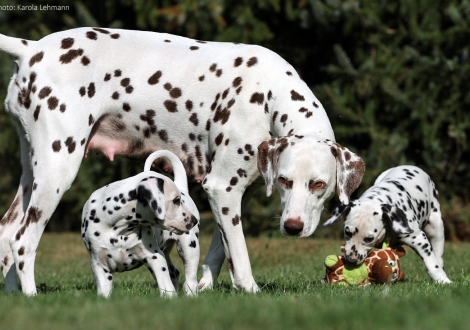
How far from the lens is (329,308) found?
4645mm

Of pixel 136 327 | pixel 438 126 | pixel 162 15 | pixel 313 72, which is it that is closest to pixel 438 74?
pixel 438 126

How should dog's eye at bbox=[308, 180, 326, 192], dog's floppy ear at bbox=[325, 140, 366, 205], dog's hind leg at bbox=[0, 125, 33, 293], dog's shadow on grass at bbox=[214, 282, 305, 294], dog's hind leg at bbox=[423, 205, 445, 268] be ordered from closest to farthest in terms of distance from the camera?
1. dog's eye at bbox=[308, 180, 326, 192]
2. dog's floppy ear at bbox=[325, 140, 366, 205]
3. dog's shadow on grass at bbox=[214, 282, 305, 294]
4. dog's hind leg at bbox=[0, 125, 33, 293]
5. dog's hind leg at bbox=[423, 205, 445, 268]

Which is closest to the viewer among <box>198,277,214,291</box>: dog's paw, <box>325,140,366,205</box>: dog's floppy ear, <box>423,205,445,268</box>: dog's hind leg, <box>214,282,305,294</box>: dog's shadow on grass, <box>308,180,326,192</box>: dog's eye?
<box>308,180,326,192</box>: dog's eye

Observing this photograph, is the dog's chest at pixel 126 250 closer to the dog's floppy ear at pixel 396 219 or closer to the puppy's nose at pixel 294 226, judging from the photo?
the puppy's nose at pixel 294 226

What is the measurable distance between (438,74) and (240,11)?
375cm

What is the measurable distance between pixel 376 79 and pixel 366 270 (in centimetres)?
700

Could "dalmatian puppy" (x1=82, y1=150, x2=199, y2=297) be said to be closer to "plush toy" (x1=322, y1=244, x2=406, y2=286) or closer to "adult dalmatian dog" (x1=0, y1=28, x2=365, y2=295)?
"adult dalmatian dog" (x1=0, y1=28, x2=365, y2=295)

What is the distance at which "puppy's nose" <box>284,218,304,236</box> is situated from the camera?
6.21m

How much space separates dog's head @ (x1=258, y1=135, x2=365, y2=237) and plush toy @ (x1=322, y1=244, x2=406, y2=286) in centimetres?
144

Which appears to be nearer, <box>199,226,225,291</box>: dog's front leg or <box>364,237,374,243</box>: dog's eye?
<box>199,226,225,291</box>: dog's front leg

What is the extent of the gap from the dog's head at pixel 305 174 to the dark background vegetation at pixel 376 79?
7280 mm

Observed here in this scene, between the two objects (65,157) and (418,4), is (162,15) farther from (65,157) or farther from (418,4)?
(65,157)

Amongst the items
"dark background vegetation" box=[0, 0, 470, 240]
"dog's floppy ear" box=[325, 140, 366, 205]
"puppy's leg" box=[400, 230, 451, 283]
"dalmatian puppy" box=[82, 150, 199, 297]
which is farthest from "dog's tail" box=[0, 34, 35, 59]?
"dark background vegetation" box=[0, 0, 470, 240]

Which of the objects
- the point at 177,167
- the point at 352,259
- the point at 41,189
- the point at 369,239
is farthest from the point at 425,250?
the point at 41,189
